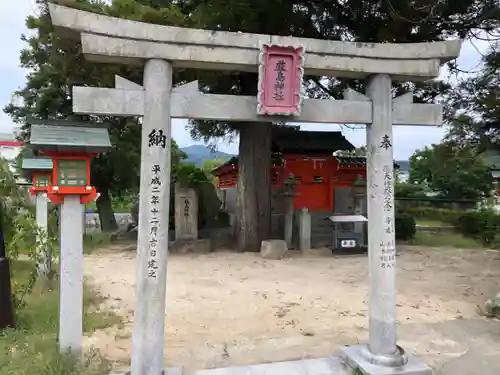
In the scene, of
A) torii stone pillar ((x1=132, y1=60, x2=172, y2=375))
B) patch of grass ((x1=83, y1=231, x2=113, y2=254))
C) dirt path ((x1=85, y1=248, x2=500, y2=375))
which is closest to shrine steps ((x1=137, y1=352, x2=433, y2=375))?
torii stone pillar ((x1=132, y1=60, x2=172, y2=375))

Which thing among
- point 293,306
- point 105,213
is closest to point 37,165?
point 293,306

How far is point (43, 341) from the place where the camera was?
4.68 meters

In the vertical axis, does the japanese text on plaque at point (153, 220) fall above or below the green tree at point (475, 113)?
below

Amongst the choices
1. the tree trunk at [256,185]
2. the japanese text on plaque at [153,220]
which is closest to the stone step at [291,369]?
the japanese text on plaque at [153,220]

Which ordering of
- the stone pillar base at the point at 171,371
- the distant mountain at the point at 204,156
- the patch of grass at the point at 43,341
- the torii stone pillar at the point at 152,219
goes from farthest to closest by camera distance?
the distant mountain at the point at 204,156 → the patch of grass at the point at 43,341 → the stone pillar base at the point at 171,371 → the torii stone pillar at the point at 152,219

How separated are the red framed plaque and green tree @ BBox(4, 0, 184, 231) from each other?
5.67 metres

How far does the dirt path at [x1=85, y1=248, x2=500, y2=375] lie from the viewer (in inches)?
200

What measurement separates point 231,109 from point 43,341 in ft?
10.4

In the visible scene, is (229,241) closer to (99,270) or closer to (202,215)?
(202,215)

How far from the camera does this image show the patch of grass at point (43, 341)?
13.1 ft

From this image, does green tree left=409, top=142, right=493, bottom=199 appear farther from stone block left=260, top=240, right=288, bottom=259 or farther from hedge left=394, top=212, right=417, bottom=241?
stone block left=260, top=240, right=288, bottom=259

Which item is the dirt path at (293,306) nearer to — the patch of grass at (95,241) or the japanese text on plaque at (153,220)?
the japanese text on plaque at (153,220)

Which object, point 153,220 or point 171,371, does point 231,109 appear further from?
point 171,371

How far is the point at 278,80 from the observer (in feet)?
13.1
